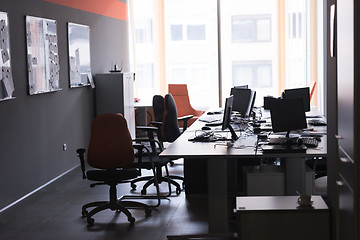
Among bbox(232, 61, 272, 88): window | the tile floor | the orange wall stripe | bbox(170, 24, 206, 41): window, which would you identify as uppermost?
the orange wall stripe

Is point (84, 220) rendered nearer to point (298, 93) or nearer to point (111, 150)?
point (111, 150)

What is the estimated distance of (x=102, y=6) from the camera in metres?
9.95

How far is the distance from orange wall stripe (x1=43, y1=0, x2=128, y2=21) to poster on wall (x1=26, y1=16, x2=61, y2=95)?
0.50m

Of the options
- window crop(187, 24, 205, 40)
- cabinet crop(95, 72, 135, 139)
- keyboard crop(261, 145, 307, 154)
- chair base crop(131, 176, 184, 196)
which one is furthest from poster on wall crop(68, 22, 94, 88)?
keyboard crop(261, 145, 307, 154)

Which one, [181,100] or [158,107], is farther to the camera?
[181,100]

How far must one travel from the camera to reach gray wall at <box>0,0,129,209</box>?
6.24m

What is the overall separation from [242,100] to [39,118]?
97.5 inches

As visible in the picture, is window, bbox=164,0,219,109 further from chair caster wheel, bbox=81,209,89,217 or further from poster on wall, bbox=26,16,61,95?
chair caster wheel, bbox=81,209,89,217

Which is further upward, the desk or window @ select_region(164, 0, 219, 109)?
window @ select_region(164, 0, 219, 109)

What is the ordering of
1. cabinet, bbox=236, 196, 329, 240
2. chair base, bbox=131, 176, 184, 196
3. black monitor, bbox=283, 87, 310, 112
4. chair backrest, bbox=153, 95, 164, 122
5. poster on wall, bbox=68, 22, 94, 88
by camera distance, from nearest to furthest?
cabinet, bbox=236, 196, 329, 240
chair base, bbox=131, 176, 184, 196
black monitor, bbox=283, 87, 310, 112
chair backrest, bbox=153, 95, 164, 122
poster on wall, bbox=68, 22, 94, 88

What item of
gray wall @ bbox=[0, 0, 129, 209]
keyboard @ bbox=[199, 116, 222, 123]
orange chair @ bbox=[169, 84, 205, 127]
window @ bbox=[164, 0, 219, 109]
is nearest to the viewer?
gray wall @ bbox=[0, 0, 129, 209]

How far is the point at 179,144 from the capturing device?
567cm

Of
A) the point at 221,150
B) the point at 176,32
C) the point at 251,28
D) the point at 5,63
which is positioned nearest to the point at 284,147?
the point at 221,150

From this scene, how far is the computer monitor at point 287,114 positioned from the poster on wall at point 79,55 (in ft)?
12.0
